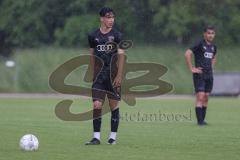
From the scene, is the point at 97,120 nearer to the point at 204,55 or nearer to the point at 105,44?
the point at 105,44

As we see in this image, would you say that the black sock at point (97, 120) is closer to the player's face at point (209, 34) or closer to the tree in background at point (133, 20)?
the player's face at point (209, 34)

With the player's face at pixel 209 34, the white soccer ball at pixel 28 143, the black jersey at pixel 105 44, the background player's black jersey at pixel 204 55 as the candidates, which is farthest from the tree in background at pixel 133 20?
the white soccer ball at pixel 28 143

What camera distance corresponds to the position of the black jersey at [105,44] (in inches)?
494

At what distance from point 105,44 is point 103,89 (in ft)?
2.37

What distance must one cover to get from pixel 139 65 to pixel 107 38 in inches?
846

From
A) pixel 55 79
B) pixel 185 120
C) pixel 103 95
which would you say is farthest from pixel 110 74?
pixel 55 79

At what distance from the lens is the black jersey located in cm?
1255

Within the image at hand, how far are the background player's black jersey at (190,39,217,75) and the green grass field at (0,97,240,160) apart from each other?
1.32 metres

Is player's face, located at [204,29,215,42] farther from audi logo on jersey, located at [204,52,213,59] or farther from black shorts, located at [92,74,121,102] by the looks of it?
black shorts, located at [92,74,121,102]

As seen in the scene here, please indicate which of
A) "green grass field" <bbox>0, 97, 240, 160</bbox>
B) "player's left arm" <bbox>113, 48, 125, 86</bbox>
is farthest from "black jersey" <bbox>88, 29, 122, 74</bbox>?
"green grass field" <bbox>0, 97, 240, 160</bbox>

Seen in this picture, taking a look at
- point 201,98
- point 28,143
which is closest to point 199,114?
point 201,98

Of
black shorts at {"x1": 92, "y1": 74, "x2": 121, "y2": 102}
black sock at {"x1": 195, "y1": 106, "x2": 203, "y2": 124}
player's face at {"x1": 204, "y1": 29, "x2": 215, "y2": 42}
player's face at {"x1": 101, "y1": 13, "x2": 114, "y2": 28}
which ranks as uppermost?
player's face at {"x1": 101, "y1": 13, "x2": 114, "y2": 28}

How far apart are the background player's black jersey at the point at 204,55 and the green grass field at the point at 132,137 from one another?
132 centimetres

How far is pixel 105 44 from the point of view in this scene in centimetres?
1255
